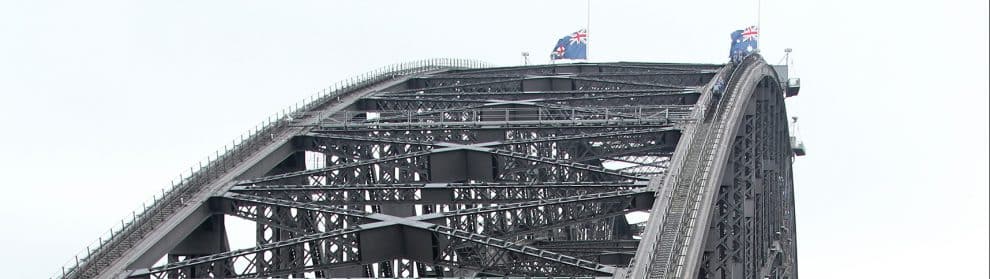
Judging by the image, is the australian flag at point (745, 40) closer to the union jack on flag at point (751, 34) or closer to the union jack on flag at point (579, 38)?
the union jack on flag at point (751, 34)

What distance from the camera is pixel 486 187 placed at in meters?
38.9

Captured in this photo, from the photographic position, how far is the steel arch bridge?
34.9m

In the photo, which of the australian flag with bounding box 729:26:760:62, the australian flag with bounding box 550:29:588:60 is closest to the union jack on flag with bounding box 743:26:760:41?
the australian flag with bounding box 729:26:760:62

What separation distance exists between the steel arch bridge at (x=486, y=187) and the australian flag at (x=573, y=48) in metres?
11.3

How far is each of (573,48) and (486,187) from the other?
38.4m

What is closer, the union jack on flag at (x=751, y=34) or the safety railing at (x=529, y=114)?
the safety railing at (x=529, y=114)

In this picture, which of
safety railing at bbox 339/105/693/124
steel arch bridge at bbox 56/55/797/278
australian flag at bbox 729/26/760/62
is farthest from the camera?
australian flag at bbox 729/26/760/62

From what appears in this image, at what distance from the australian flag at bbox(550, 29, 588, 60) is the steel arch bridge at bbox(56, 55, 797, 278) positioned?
1129 centimetres

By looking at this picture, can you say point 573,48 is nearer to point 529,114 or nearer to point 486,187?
point 529,114

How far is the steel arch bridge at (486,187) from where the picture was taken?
115 feet

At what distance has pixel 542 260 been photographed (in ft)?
108

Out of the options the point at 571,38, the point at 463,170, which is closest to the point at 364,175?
the point at 463,170

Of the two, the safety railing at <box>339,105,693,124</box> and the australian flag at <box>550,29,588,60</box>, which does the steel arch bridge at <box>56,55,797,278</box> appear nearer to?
the safety railing at <box>339,105,693,124</box>

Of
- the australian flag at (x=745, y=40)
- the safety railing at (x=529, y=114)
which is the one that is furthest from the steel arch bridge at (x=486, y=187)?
the australian flag at (x=745, y=40)
